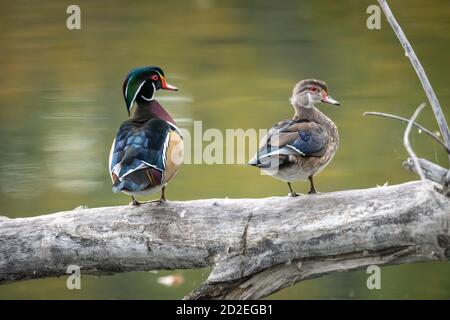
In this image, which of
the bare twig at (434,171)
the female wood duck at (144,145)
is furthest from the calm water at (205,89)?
the bare twig at (434,171)

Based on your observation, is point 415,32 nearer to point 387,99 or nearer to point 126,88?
point 387,99

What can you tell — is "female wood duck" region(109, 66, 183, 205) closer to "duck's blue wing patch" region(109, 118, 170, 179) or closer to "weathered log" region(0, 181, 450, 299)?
"duck's blue wing patch" region(109, 118, 170, 179)

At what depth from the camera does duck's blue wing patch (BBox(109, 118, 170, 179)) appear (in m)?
2.52

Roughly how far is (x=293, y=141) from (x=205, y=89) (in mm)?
2660

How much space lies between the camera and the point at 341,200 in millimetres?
2539

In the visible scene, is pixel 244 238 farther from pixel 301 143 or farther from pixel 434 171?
pixel 434 171

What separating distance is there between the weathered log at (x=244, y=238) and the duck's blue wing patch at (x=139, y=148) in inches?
6.1

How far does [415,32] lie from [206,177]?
1.82 metres

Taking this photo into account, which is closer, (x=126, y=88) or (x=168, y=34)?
(x=126, y=88)

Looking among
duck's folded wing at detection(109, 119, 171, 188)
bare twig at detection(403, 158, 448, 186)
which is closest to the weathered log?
bare twig at detection(403, 158, 448, 186)

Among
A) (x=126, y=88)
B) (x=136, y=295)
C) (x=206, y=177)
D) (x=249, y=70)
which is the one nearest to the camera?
(x=126, y=88)

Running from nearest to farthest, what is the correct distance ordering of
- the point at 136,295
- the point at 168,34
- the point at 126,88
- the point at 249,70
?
the point at 126,88, the point at 136,295, the point at 249,70, the point at 168,34

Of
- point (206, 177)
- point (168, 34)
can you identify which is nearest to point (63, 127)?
point (206, 177)

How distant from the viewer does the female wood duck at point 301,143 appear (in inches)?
102
